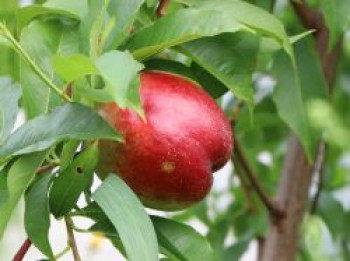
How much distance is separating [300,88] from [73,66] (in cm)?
61

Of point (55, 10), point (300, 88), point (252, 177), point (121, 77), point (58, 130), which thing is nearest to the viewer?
point (121, 77)

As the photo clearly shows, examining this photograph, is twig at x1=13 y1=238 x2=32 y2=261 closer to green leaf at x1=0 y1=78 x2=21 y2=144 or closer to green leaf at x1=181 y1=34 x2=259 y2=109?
green leaf at x1=0 y1=78 x2=21 y2=144

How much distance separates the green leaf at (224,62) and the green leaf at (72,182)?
156 millimetres

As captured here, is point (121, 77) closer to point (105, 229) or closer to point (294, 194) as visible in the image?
point (105, 229)

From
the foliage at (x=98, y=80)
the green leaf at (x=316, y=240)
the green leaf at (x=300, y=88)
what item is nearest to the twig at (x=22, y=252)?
the foliage at (x=98, y=80)

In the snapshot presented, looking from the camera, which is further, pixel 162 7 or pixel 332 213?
pixel 332 213

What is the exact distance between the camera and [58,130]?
804 millimetres

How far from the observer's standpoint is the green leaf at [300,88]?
4.14 feet

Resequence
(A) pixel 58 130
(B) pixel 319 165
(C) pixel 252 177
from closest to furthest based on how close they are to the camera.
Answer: (A) pixel 58 130 → (C) pixel 252 177 → (B) pixel 319 165

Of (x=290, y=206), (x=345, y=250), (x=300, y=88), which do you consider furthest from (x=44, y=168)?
(x=345, y=250)

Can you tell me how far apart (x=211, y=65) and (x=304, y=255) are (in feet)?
3.31

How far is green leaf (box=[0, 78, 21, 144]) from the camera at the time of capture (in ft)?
3.02

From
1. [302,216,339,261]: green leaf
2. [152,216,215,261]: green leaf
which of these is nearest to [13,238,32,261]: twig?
[152,216,215,261]: green leaf

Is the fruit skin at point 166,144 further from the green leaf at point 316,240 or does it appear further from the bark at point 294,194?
the green leaf at point 316,240
